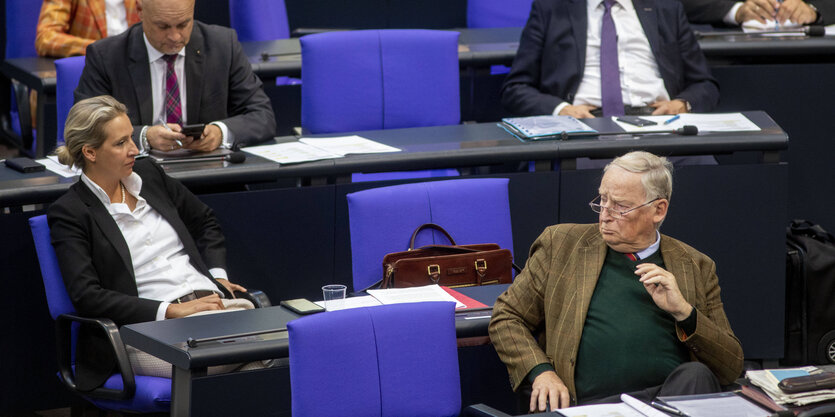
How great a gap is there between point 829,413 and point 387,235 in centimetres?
143

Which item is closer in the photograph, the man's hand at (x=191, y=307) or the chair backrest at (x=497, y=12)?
the man's hand at (x=191, y=307)

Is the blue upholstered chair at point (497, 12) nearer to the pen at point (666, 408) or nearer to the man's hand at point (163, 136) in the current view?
the man's hand at point (163, 136)

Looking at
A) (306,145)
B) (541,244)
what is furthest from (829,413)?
(306,145)

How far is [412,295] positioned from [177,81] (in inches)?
62.4

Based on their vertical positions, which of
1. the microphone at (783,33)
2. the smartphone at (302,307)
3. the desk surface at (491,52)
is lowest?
the smartphone at (302,307)

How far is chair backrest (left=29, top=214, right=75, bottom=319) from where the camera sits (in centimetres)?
340

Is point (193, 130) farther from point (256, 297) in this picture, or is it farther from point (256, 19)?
point (256, 19)

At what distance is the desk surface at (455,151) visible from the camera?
391 centimetres

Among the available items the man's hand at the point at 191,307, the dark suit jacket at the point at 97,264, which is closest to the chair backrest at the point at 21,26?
the dark suit jacket at the point at 97,264

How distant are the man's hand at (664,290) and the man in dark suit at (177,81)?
1.82 m

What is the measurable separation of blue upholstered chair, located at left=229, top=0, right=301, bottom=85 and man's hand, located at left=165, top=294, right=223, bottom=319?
2.31 m

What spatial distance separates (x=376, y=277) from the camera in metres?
3.52

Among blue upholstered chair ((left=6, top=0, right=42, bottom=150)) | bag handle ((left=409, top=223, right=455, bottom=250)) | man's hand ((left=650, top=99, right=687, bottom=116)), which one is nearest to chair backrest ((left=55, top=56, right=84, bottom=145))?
blue upholstered chair ((left=6, top=0, right=42, bottom=150))

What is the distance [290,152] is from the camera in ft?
13.6
